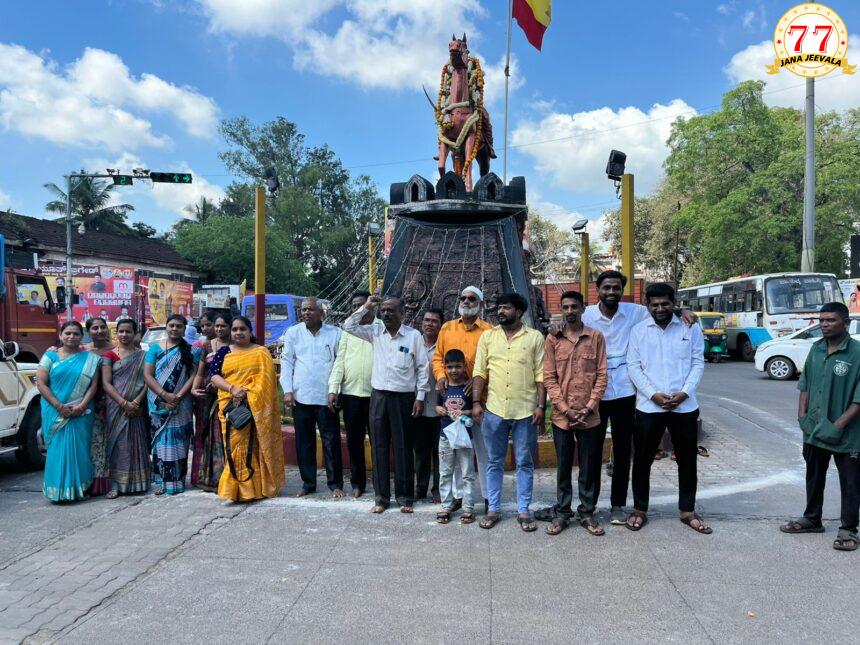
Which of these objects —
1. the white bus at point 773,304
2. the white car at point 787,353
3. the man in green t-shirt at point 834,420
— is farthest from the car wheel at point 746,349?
the man in green t-shirt at point 834,420

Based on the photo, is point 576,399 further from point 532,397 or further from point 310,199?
point 310,199

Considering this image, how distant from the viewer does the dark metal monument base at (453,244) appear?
7801 millimetres

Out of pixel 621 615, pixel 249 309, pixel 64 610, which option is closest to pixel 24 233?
pixel 249 309

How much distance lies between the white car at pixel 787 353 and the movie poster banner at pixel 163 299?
66.0ft

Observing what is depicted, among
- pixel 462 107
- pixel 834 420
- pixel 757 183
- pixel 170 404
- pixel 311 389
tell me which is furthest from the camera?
pixel 757 183

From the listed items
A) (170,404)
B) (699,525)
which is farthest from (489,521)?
(170,404)

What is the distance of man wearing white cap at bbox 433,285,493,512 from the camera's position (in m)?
4.84

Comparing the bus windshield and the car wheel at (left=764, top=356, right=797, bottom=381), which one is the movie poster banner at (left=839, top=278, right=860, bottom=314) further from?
the car wheel at (left=764, top=356, right=797, bottom=381)

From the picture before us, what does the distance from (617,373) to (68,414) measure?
176 inches

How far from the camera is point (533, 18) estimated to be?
11.2 meters

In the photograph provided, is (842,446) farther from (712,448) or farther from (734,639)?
(712,448)

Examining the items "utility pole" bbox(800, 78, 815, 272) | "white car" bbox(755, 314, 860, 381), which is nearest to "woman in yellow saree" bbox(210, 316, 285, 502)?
"white car" bbox(755, 314, 860, 381)

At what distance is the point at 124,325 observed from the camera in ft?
17.9

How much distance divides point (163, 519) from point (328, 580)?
1890 mm
